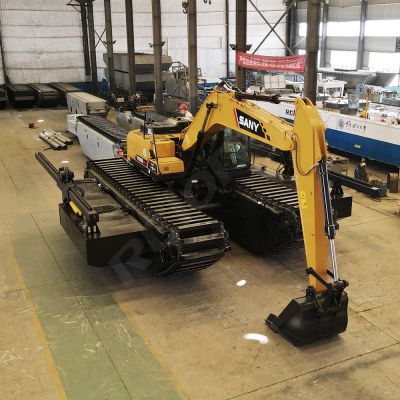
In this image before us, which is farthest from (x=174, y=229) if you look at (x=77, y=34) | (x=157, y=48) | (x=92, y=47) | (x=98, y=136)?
(x=77, y=34)

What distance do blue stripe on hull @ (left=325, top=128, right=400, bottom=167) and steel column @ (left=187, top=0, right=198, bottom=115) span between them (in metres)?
5.69

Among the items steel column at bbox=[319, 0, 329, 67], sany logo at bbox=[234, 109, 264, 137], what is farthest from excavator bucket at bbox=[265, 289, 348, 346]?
steel column at bbox=[319, 0, 329, 67]

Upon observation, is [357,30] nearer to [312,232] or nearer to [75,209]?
[75,209]

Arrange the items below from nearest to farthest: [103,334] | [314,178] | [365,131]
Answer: [314,178], [103,334], [365,131]

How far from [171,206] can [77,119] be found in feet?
32.9

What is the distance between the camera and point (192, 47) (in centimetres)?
1794

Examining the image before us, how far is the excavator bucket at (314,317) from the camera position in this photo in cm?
578

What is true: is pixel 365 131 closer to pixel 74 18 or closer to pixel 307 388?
pixel 307 388

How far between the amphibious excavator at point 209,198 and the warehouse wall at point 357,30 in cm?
2178

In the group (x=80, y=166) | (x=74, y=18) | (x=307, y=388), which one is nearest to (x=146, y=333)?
(x=307, y=388)

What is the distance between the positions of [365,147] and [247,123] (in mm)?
8492

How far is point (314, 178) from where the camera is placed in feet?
18.4

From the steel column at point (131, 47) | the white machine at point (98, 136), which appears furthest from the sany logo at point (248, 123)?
the steel column at point (131, 47)

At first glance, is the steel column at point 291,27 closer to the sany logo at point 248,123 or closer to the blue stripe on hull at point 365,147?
the blue stripe on hull at point 365,147
